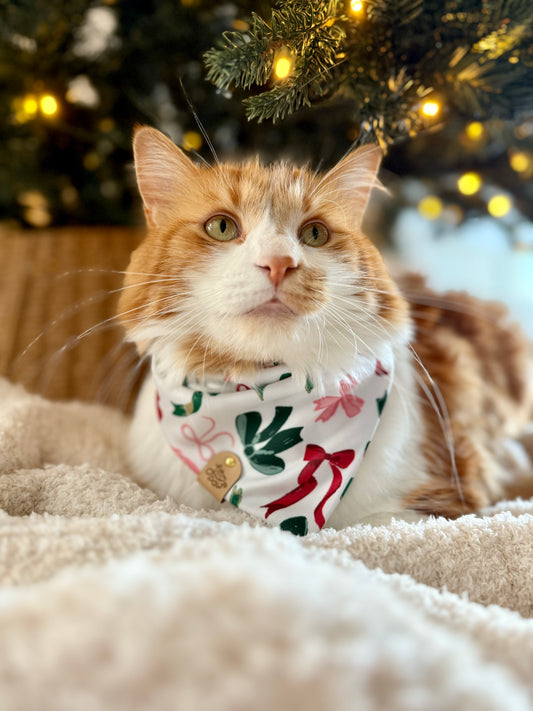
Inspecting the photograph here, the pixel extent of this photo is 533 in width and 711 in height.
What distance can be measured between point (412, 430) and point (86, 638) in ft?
2.64

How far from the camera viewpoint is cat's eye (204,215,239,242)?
0.95 meters

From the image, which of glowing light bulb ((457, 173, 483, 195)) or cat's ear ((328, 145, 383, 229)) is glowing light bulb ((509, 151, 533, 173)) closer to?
glowing light bulb ((457, 173, 483, 195))

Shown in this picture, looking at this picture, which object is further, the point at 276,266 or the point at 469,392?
the point at 469,392

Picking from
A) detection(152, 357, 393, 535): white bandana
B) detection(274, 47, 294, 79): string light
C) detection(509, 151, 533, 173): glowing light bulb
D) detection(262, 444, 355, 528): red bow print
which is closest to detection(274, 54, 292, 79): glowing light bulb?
detection(274, 47, 294, 79): string light

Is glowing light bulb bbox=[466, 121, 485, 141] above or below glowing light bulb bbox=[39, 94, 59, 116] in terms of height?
below

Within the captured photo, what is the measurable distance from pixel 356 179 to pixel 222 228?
285mm

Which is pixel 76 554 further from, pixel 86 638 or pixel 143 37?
pixel 143 37

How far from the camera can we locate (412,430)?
1113 millimetres

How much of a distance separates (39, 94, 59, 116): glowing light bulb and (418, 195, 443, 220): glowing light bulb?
106cm

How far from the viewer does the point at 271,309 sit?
86cm

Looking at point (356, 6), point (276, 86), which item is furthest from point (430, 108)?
point (276, 86)

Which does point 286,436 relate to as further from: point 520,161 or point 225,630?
point 520,161

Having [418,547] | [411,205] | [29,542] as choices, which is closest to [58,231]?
[411,205]

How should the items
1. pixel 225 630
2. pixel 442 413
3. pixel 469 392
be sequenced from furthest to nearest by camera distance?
pixel 469 392
pixel 442 413
pixel 225 630
